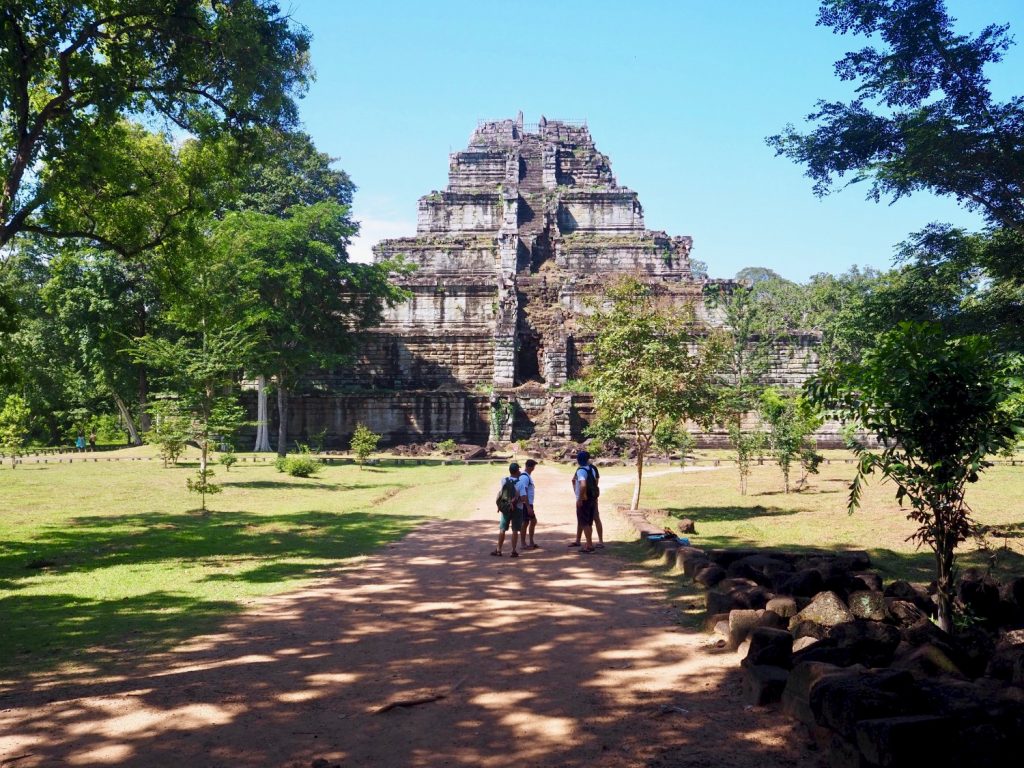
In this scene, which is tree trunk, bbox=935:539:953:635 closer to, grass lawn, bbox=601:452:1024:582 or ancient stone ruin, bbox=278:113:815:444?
grass lawn, bbox=601:452:1024:582

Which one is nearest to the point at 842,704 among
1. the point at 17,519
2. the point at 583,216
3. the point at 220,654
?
the point at 220,654

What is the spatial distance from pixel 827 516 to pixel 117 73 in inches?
533

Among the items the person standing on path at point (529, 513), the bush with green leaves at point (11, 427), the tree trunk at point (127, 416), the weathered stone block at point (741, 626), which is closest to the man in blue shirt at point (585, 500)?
the person standing on path at point (529, 513)

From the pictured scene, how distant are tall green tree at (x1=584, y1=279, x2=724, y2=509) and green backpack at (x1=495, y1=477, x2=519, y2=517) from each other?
4.17 m

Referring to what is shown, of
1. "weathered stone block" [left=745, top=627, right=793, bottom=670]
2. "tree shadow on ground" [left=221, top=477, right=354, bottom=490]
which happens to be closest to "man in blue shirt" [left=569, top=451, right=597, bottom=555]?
"weathered stone block" [left=745, top=627, right=793, bottom=670]

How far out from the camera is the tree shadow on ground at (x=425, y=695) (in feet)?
12.3

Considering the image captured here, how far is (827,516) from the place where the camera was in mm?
13234

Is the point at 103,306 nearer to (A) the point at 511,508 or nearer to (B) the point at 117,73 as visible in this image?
(B) the point at 117,73

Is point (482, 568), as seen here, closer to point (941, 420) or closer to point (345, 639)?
point (345, 639)

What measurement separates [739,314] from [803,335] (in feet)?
10.2

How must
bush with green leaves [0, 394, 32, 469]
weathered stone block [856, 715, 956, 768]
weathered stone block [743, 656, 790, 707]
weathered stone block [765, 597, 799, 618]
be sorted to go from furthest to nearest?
bush with green leaves [0, 394, 32, 469]
weathered stone block [765, 597, 799, 618]
weathered stone block [743, 656, 790, 707]
weathered stone block [856, 715, 956, 768]

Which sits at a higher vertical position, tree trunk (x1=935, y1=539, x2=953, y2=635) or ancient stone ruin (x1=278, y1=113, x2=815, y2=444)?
ancient stone ruin (x1=278, y1=113, x2=815, y2=444)

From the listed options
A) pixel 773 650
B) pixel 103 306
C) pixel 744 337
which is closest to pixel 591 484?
pixel 773 650

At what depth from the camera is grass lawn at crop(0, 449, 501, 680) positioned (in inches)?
252
